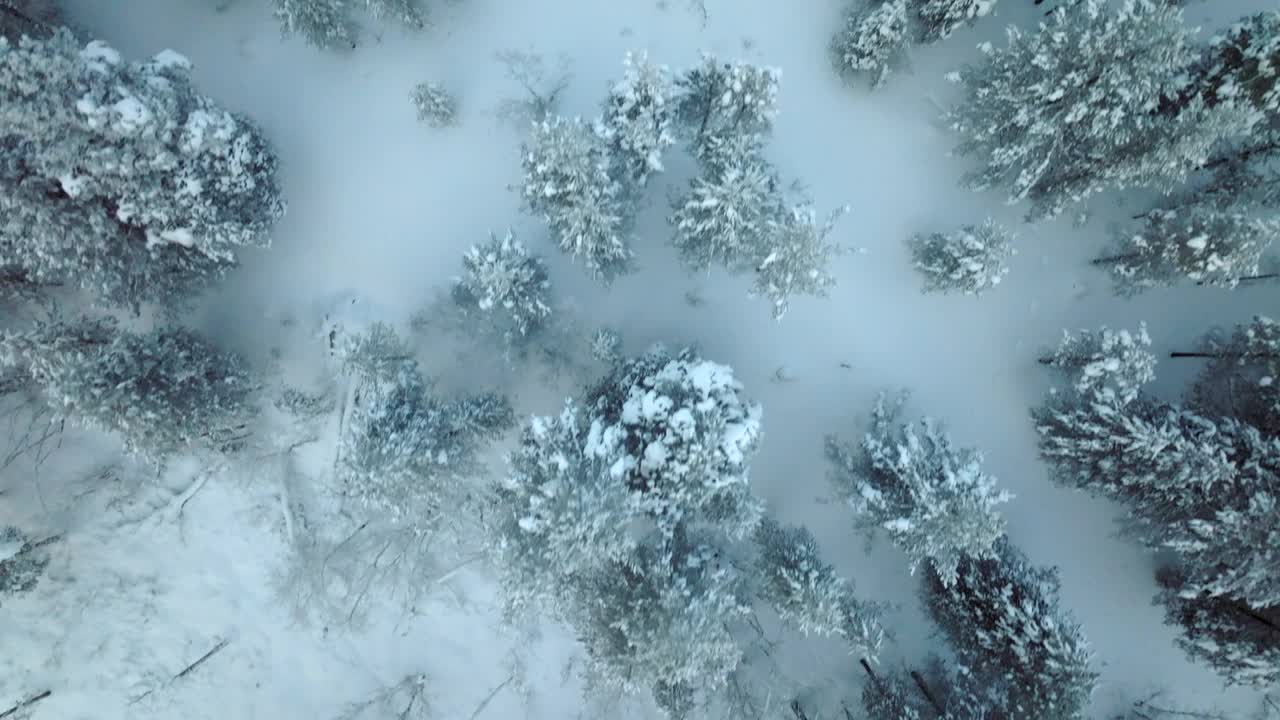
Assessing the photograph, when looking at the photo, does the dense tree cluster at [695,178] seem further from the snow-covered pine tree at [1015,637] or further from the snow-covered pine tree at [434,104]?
the snow-covered pine tree at [1015,637]

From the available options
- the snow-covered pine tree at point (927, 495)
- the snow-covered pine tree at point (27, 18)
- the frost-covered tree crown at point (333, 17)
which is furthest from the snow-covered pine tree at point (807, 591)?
the snow-covered pine tree at point (27, 18)

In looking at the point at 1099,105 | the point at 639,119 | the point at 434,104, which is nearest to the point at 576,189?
the point at 639,119

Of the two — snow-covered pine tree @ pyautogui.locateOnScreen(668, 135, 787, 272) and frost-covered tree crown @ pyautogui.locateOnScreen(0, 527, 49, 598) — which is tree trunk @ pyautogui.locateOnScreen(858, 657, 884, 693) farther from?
frost-covered tree crown @ pyautogui.locateOnScreen(0, 527, 49, 598)

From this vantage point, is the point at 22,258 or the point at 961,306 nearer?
the point at 22,258

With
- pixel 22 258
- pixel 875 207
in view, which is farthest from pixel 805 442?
pixel 22 258

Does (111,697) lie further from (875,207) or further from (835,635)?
(875,207)
